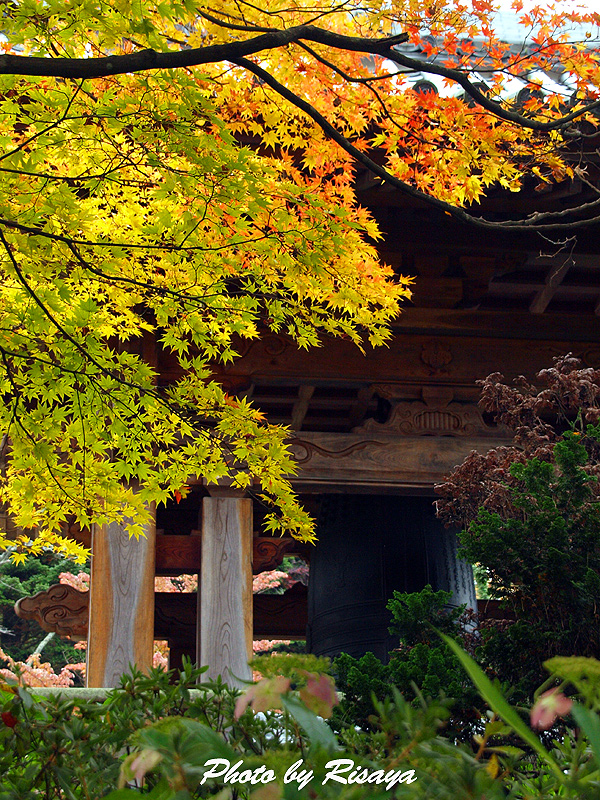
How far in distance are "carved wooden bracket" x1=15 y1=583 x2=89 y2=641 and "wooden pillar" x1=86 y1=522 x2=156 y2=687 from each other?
2007 millimetres

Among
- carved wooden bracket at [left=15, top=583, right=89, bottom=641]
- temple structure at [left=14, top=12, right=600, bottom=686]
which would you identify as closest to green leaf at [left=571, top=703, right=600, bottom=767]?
temple structure at [left=14, top=12, right=600, bottom=686]

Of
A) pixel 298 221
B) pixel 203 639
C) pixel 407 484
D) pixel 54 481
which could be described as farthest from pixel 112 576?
pixel 298 221

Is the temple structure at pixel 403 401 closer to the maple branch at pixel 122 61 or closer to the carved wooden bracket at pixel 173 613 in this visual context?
the carved wooden bracket at pixel 173 613

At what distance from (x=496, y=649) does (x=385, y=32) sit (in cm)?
280

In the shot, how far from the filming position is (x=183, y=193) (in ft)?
9.18

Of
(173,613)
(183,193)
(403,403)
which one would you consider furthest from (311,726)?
(173,613)

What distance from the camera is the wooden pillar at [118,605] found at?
520 centimetres

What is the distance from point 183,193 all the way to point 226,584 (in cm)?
351

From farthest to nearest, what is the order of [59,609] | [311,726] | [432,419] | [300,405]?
[59,609] < [300,405] < [432,419] < [311,726]

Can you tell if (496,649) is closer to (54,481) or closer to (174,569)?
(54,481)

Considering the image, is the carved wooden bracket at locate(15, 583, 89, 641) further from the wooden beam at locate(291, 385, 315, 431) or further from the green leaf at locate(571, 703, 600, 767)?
the green leaf at locate(571, 703, 600, 767)

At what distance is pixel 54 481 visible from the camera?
3.62 m

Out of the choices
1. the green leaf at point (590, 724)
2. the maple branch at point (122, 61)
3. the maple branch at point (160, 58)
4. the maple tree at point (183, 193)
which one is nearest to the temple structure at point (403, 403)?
the maple tree at point (183, 193)

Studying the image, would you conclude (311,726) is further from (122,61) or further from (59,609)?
(59,609)
